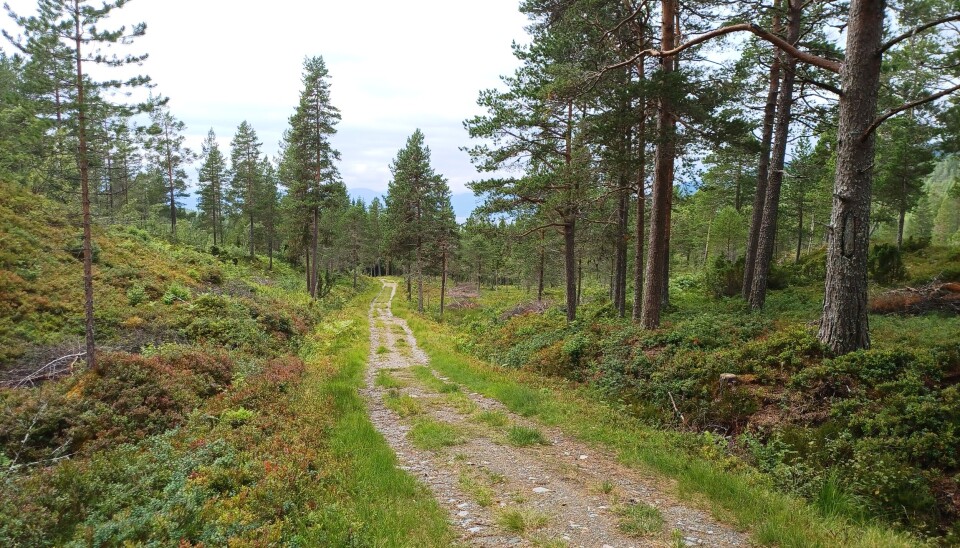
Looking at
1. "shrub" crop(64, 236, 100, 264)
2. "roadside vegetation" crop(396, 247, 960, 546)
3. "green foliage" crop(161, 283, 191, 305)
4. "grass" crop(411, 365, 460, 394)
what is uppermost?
"shrub" crop(64, 236, 100, 264)

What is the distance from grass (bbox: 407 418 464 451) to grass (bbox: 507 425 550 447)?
0.94 m

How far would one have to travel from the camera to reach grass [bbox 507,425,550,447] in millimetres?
7570

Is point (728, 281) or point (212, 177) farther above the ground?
point (212, 177)

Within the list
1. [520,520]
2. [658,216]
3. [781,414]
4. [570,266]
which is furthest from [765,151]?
[520,520]

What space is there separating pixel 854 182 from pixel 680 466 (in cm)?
528

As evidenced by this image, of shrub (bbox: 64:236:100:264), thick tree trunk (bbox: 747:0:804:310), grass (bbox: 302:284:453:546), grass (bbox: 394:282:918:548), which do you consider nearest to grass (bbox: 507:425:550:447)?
grass (bbox: 394:282:918:548)

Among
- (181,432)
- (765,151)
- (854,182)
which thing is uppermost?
(765,151)

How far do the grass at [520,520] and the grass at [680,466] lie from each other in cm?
194

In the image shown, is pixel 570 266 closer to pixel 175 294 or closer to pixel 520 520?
pixel 520 520

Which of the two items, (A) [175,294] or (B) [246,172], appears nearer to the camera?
(A) [175,294]

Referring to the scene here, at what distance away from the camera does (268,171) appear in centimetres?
5416

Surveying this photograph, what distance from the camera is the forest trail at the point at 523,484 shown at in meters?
4.60

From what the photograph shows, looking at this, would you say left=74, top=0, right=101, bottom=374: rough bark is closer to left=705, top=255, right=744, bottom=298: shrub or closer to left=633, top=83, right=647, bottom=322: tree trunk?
left=633, top=83, right=647, bottom=322: tree trunk

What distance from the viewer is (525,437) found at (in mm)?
7656
